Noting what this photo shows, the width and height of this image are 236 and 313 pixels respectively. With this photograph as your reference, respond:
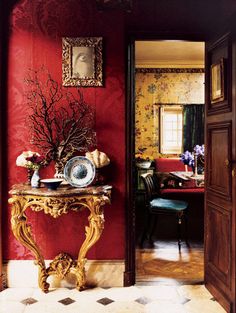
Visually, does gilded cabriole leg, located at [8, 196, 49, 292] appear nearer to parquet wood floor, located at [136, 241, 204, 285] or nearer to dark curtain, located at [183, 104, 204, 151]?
parquet wood floor, located at [136, 241, 204, 285]

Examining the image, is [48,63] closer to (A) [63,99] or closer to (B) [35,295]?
(A) [63,99]

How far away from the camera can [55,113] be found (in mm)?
3812

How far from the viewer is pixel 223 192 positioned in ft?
10.9

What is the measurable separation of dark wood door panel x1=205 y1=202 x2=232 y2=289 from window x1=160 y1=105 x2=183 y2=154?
571 centimetres

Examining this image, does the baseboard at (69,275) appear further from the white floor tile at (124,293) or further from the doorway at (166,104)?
the doorway at (166,104)

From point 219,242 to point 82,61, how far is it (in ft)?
6.67

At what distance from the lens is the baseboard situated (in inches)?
148

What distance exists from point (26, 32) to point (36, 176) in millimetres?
1366

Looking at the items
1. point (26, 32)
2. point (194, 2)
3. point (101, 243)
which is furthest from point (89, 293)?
point (194, 2)

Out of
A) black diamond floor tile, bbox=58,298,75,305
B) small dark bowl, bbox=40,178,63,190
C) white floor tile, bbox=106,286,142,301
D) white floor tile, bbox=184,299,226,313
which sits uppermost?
small dark bowl, bbox=40,178,63,190

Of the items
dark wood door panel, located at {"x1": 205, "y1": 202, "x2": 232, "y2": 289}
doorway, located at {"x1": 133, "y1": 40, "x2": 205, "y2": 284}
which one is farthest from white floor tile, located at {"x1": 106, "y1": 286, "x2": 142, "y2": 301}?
doorway, located at {"x1": 133, "y1": 40, "x2": 205, "y2": 284}

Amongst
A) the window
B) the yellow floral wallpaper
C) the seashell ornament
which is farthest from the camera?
the window

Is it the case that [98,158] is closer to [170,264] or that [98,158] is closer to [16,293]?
[16,293]

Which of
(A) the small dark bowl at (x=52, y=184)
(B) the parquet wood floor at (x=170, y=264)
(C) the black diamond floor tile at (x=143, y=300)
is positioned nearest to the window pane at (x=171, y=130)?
(B) the parquet wood floor at (x=170, y=264)
